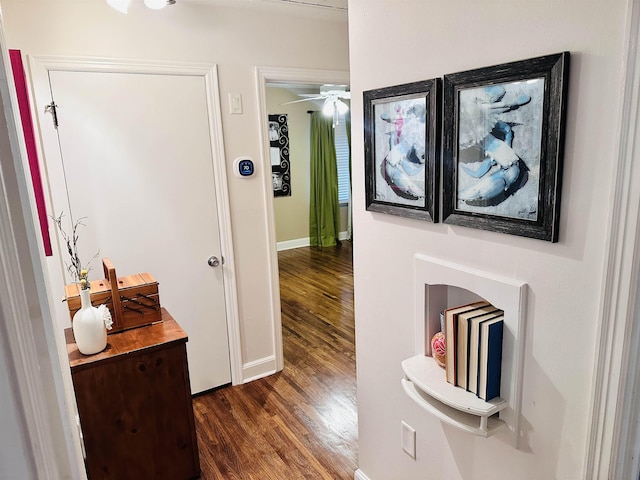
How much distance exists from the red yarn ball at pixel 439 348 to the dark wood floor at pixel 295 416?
1.06 metres

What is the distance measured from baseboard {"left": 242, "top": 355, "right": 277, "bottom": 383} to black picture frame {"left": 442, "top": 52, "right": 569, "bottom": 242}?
2.15 metres

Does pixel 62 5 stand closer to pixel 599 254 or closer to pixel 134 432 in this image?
pixel 134 432

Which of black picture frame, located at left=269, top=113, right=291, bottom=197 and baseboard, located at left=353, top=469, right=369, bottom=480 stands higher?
black picture frame, located at left=269, top=113, right=291, bottom=197

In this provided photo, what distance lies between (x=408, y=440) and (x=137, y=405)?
1.18 m

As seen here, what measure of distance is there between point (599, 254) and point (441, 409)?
0.66 m

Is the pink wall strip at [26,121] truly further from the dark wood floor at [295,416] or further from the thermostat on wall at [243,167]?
the dark wood floor at [295,416]

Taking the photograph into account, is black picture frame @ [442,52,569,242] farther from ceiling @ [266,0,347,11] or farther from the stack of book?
ceiling @ [266,0,347,11]

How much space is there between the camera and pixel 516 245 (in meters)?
1.20

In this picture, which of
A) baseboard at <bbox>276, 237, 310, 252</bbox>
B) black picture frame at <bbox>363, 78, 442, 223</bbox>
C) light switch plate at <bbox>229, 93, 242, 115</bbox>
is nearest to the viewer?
black picture frame at <bbox>363, 78, 442, 223</bbox>

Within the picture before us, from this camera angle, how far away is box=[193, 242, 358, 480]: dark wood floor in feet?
7.49

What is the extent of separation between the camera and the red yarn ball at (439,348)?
1.47 m

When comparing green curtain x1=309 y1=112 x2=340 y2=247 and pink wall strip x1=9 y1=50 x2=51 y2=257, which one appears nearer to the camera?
pink wall strip x1=9 y1=50 x2=51 y2=257

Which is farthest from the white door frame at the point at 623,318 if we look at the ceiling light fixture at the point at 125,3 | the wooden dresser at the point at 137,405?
the ceiling light fixture at the point at 125,3

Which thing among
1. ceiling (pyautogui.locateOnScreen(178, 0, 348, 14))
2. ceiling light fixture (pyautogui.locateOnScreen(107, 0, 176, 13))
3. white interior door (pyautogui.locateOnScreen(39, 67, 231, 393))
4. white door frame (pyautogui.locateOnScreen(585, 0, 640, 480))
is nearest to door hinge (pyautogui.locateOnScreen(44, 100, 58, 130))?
white interior door (pyautogui.locateOnScreen(39, 67, 231, 393))
